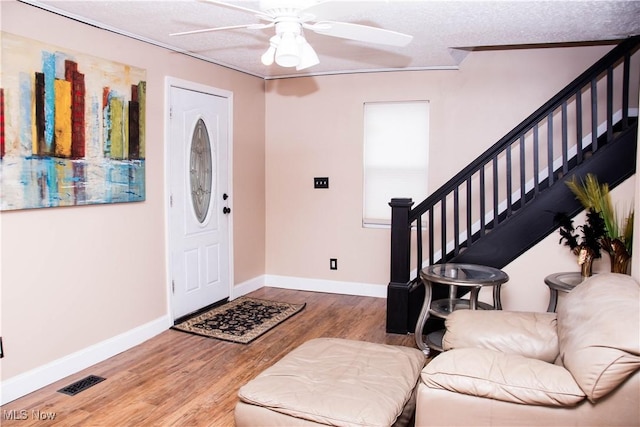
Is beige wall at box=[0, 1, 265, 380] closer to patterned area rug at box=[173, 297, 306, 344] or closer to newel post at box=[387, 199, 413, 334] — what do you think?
patterned area rug at box=[173, 297, 306, 344]

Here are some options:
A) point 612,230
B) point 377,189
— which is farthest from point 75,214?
point 612,230

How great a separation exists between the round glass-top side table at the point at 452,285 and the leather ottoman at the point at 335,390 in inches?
31.4

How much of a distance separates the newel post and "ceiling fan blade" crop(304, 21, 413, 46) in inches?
60.2

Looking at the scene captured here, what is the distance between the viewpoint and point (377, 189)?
512 cm

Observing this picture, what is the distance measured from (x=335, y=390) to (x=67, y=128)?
236cm

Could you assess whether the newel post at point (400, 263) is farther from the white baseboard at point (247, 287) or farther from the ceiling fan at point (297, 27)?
the white baseboard at point (247, 287)

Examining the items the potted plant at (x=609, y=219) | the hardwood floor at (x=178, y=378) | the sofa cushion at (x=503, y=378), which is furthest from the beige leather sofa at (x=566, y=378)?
the hardwood floor at (x=178, y=378)

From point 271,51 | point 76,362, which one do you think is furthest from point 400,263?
point 76,362

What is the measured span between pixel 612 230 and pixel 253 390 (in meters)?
2.50

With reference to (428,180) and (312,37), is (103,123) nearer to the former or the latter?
(312,37)

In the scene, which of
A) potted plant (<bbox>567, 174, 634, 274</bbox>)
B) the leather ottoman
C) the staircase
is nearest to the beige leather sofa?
the leather ottoman

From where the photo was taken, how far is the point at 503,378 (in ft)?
6.09

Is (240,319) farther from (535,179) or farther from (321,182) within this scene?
(535,179)

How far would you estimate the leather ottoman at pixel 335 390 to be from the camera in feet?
6.53
